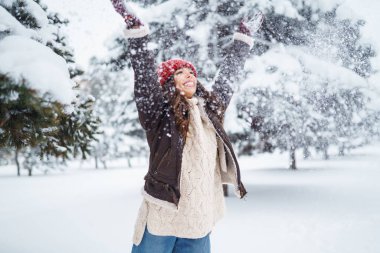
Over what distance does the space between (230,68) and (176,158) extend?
0.96 m

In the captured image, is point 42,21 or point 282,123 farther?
point 282,123

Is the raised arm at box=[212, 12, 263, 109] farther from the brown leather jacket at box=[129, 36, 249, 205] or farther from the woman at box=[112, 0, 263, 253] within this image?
the brown leather jacket at box=[129, 36, 249, 205]

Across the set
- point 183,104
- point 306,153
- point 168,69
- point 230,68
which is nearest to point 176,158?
point 183,104

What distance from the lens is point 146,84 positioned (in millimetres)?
1757

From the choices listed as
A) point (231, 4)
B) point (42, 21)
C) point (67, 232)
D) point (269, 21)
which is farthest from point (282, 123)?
point (42, 21)

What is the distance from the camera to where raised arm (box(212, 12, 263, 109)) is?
2.34m

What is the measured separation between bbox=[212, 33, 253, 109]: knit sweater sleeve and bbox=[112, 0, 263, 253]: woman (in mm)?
224

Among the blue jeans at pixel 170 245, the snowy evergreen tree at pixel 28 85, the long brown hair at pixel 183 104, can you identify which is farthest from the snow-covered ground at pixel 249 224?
the snowy evergreen tree at pixel 28 85

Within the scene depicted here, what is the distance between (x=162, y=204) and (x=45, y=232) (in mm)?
4728

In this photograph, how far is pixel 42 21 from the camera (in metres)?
2.59

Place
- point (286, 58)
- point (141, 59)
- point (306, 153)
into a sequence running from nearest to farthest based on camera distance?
1. point (141, 59)
2. point (286, 58)
3. point (306, 153)

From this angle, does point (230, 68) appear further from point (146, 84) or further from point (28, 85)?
point (28, 85)

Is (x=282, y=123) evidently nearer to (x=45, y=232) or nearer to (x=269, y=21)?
(x=269, y=21)

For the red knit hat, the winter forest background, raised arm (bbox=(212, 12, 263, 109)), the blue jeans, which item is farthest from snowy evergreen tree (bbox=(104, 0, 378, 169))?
the blue jeans
